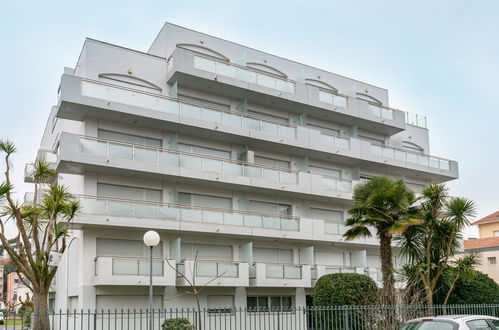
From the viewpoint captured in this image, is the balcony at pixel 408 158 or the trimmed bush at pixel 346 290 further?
the balcony at pixel 408 158

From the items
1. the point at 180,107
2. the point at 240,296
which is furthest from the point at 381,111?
the point at 240,296

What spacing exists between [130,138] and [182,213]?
15.8 feet

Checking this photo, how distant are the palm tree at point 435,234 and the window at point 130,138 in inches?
543

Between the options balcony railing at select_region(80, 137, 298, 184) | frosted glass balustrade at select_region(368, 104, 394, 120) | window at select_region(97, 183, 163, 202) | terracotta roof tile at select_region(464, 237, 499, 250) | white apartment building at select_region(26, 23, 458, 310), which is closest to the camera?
balcony railing at select_region(80, 137, 298, 184)

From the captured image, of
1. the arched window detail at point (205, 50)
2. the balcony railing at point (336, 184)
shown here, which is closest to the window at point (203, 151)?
the arched window detail at point (205, 50)

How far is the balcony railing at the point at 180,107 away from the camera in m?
27.7

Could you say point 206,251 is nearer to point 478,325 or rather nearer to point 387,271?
point 387,271

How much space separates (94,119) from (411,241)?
16.3 metres

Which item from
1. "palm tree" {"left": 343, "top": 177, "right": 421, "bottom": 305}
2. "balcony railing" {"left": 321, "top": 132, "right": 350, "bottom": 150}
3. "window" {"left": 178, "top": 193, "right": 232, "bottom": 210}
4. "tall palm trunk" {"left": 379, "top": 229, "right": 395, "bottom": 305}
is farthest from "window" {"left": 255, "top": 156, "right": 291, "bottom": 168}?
"tall palm trunk" {"left": 379, "top": 229, "right": 395, "bottom": 305}

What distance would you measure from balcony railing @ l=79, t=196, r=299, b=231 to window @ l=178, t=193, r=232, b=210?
909mm

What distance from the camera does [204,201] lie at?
103 feet

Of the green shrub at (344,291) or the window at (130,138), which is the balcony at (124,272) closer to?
the window at (130,138)

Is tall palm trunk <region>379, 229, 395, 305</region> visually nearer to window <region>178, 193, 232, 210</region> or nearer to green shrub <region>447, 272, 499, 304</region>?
green shrub <region>447, 272, 499, 304</region>

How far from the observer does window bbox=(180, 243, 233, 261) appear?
1186 inches
